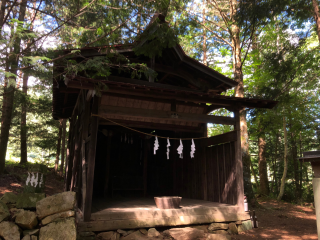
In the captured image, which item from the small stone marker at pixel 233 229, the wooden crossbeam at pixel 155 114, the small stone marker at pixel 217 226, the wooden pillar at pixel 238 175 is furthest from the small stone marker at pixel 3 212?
the wooden pillar at pixel 238 175

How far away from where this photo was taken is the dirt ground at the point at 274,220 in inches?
246

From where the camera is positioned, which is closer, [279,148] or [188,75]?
[188,75]

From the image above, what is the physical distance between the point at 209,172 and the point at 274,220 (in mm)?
2898

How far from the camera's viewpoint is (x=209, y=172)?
7.91 meters

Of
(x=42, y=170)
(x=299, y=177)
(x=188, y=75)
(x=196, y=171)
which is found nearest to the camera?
(x=42, y=170)

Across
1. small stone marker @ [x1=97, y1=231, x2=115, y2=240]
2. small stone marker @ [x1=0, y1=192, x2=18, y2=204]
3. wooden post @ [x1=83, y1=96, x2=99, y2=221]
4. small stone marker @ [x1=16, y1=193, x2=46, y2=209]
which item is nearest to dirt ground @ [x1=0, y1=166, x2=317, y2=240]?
small stone marker @ [x1=97, y1=231, x2=115, y2=240]

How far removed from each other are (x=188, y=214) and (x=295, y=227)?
3.75 meters

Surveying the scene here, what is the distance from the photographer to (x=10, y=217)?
412cm

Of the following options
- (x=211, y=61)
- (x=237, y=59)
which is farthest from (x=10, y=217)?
(x=211, y=61)

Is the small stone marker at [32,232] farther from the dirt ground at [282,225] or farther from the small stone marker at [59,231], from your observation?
the dirt ground at [282,225]

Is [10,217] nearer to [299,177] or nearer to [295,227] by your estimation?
[295,227]

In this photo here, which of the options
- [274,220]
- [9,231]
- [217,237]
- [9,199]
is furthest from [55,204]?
[274,220]

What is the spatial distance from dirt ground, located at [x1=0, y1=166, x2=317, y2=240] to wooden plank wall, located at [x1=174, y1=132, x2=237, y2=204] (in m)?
1.15

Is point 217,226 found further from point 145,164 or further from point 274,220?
point 145,164
